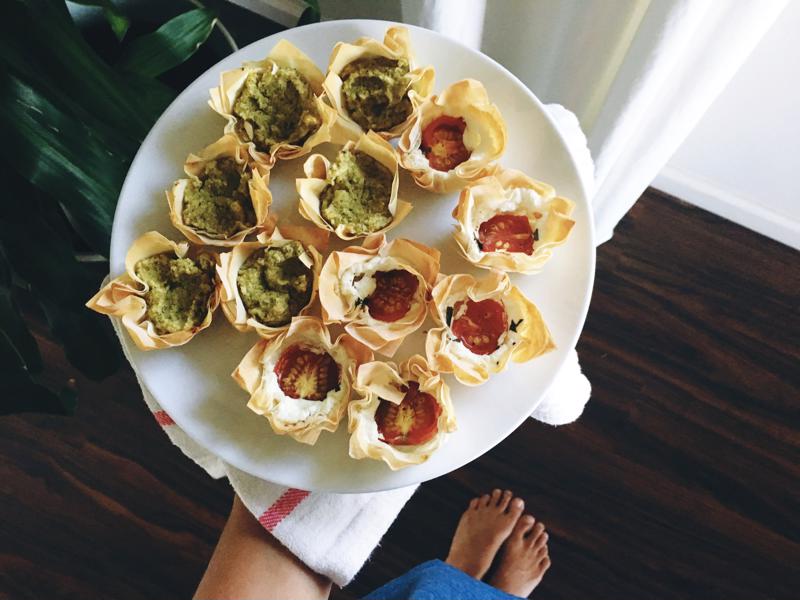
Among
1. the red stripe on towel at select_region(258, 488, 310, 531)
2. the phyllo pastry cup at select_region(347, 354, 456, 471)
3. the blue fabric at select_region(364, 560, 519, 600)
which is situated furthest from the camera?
the blue fabric at select_region(364, 560, 519, 600)

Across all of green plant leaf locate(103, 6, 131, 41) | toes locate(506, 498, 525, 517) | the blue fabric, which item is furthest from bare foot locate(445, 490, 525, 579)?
green plant leaf locate(103, 6, 131, 41)

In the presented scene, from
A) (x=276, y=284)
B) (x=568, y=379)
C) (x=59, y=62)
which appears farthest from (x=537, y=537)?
(x=59, y=62)

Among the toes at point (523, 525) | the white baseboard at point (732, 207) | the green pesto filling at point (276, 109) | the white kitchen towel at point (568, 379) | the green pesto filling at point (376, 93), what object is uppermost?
the green pesto filling at point (376, 93)

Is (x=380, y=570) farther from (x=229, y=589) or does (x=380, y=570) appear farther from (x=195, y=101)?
(x=195, y=101)

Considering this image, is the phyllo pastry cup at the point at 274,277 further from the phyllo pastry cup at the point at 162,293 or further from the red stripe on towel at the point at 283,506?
the red stripe on towel at the point at 283,506

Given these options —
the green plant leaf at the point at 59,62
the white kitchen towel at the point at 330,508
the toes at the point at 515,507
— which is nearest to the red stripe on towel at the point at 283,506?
the white kitchen towel at the point at 330,508

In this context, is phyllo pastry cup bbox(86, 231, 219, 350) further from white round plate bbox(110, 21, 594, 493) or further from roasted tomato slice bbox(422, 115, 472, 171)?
roasted tomato slice bbox(422, 115, 472, 171)
